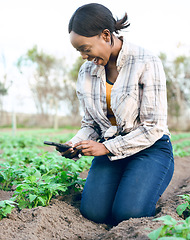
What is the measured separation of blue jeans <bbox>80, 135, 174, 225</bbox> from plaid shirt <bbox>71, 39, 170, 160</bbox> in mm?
116

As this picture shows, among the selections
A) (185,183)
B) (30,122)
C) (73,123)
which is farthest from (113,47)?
(30,122)

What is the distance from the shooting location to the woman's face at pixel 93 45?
1.95m

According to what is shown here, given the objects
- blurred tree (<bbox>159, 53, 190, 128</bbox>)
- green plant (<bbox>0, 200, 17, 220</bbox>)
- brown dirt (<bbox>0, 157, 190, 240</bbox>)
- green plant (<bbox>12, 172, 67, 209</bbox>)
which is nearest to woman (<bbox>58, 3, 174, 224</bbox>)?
brown dirt (<bbox>0, 157, 190, 240</bbox>)

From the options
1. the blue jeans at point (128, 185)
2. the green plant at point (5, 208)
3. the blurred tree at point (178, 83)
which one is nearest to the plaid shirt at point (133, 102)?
the blue jeans at point (128, 185)

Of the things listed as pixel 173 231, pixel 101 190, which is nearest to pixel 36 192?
pixel 101 190

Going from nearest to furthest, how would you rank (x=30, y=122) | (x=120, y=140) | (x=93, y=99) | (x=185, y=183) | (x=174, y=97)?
(x=120, y=140) → (x=93, y=99) → (x=185, y=183) → (x=174, y=97) → (x=30, y=122)

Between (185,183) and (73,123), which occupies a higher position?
(185,183)

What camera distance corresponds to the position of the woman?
6.31 ft

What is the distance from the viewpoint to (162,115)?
1.99 meters

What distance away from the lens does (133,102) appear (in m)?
2.04

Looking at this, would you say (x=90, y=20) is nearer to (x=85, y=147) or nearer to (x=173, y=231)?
(x=85, y=147)

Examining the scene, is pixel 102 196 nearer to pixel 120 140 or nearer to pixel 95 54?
pixel 120 140

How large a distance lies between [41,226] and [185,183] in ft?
6.95

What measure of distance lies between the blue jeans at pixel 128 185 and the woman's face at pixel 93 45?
31.9 inches
